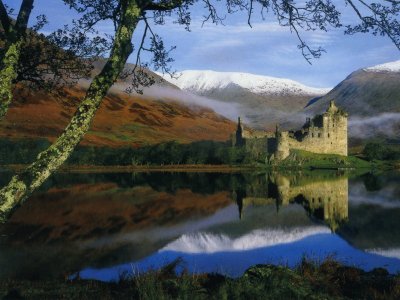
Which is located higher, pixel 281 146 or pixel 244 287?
pixel 281 146

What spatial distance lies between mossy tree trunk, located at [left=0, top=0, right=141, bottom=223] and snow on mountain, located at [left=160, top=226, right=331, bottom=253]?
1553 centimetres

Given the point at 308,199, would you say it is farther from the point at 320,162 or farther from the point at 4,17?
the point at 320,162

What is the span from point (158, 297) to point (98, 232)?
19.5 metres

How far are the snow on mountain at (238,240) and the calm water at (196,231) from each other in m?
0.06

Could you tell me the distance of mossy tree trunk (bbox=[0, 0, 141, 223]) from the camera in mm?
5855

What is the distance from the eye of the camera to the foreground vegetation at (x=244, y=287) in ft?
29.9

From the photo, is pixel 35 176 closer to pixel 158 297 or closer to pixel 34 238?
pixel 158 297

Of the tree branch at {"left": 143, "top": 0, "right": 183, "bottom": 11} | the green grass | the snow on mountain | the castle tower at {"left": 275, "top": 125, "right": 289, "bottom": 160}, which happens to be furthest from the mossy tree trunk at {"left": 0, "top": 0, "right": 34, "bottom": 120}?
the castle tower at {"left": 275, "top": 125, "right": 289, "bottom": 160}

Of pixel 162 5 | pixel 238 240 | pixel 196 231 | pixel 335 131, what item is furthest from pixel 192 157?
pixel 162 5

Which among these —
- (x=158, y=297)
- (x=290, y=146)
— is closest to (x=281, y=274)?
(x=158, y=297)

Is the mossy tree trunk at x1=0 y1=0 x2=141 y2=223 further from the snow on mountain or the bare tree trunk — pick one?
the snow on mountain

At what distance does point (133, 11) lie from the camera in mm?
6762

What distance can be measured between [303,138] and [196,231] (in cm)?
8571

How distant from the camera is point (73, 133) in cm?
609
